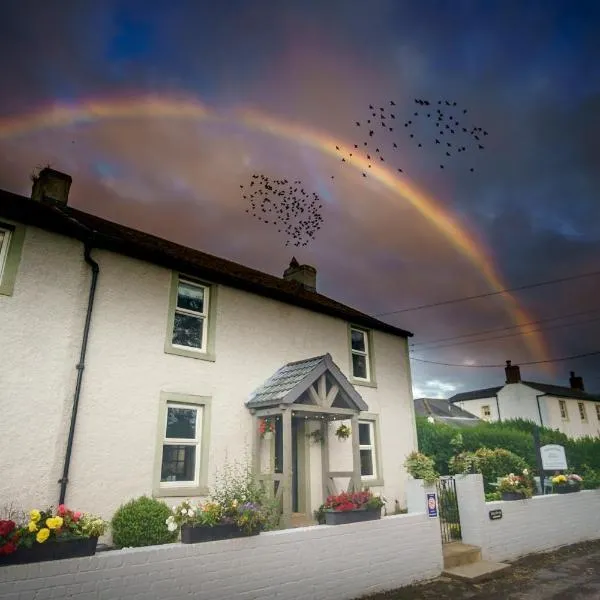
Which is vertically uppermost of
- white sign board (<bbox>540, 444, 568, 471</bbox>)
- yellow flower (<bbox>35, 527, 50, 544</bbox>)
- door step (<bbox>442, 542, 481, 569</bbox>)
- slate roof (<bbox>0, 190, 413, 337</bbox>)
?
slate roof (<bbox>0, 190, 413, 337</bbox>)

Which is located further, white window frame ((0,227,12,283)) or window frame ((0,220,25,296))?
white window frame ((0,227,12,283))

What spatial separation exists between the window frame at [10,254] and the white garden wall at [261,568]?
5.31 meters

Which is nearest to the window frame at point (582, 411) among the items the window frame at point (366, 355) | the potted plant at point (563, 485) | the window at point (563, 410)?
the window at point (563, 410)

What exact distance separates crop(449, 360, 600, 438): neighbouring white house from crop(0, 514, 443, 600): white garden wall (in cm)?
3500

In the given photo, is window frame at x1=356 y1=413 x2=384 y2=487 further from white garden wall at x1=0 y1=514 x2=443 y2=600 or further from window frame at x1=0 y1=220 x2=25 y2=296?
window frame at x1=0 y1=220 x2=25 y2=296

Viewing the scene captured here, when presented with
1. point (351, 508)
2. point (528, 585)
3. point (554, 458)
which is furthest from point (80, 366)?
point (554, 458)

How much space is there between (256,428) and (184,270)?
4.35 m

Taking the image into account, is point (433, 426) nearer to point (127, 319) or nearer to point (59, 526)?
point (127, 319)

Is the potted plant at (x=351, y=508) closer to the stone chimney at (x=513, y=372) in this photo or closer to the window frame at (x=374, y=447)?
the window frame at (x=374, y=447)

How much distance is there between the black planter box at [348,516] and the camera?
7.88 metres

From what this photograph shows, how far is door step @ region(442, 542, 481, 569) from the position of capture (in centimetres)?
946

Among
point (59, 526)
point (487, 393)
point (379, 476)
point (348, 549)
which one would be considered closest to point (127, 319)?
point (59, 526)

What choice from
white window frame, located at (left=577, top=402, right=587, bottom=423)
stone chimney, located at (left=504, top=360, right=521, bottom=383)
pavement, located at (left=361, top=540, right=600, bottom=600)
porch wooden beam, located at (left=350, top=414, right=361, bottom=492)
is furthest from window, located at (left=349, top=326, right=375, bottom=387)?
white window frame, located at (left=577, top=402, right=587, bottom=423)

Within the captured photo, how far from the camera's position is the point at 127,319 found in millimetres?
9688
